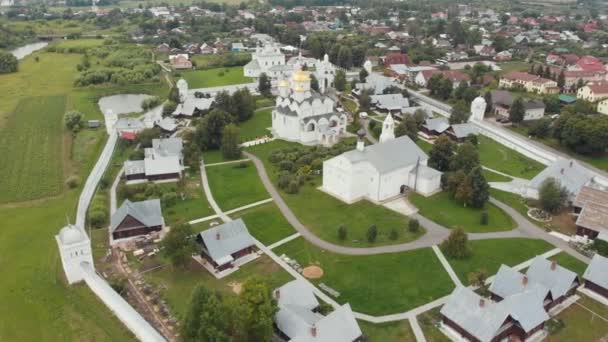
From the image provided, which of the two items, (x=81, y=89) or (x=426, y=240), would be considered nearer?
(x=426, y=240)

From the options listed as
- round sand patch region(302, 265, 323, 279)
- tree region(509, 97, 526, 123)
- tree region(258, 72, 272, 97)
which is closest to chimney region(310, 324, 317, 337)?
round sand patch region(302, 265, 323, 279)

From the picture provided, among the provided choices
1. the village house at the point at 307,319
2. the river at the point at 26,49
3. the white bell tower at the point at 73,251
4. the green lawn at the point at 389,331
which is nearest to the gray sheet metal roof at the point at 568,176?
→ the green lawn at the point at 389,331

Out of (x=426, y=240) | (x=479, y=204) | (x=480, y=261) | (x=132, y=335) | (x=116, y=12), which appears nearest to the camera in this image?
(x=132, y=335)

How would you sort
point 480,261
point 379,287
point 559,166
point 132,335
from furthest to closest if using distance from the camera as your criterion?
point 559,166 < point 480,261 < point 379,287 < point 132,335

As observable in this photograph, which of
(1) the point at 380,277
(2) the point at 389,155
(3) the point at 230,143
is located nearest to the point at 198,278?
(1) the point at 380,277

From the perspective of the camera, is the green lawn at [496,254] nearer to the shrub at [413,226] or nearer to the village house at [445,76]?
the shrub at [413,226]

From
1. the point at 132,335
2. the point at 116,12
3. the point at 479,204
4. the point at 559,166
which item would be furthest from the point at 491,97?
the point at 116,12

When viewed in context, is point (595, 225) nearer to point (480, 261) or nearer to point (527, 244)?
point (527, 244)
